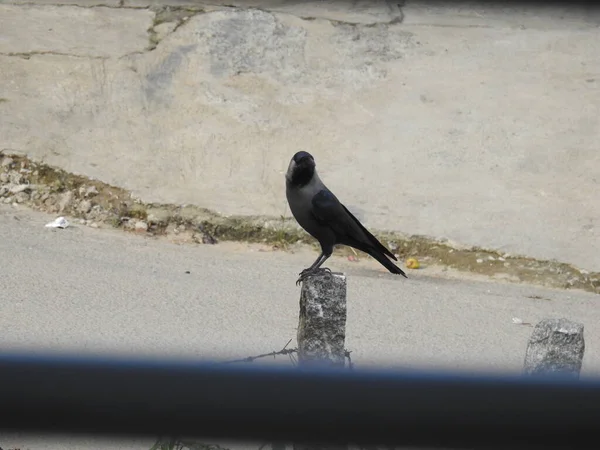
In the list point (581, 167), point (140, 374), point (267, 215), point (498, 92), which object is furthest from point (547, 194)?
point (140, 374)

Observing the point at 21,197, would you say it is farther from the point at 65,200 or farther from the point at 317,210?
the point at 317,210

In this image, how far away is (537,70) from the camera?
26.3ft

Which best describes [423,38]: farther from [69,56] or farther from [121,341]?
[121,341]

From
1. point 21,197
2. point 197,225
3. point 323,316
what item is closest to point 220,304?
point 197,225

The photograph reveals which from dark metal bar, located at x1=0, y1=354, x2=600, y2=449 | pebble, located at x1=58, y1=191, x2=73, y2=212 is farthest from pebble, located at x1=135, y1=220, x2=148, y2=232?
dark metal bar, located at x1=0, y1=354, x2=600, y2=449

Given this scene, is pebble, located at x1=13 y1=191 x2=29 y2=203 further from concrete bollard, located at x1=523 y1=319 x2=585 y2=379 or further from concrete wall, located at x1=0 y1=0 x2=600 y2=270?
concrete bollard, located at x1=523 y1=319 x2=585 y2=379

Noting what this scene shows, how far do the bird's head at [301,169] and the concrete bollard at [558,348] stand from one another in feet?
4.25

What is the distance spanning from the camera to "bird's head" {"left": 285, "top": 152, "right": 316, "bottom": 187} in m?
4.34

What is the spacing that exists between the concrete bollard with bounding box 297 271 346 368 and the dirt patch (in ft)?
9.38

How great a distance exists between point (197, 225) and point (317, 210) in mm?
2220

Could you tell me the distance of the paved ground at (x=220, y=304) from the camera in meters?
5.05

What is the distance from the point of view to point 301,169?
4.37 m

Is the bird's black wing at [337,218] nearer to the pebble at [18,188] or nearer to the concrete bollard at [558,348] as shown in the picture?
the concrete bollard at [558,348]

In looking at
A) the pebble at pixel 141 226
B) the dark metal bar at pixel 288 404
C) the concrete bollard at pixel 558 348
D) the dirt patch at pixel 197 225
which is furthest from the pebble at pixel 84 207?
the dark metal bar at pixel 288 404
